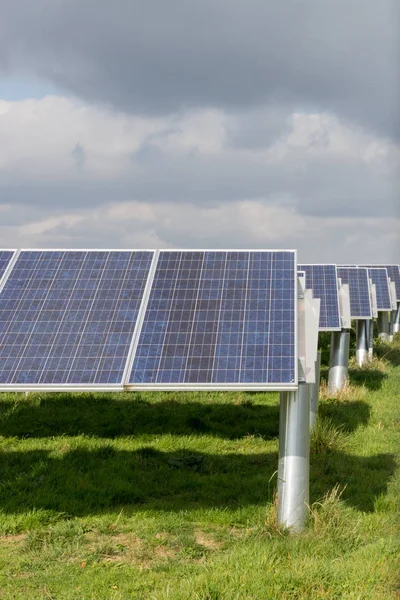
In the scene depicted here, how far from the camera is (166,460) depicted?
13922mm

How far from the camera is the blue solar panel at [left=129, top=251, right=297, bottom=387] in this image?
983 centimetres

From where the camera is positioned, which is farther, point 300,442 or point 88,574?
point 300,442

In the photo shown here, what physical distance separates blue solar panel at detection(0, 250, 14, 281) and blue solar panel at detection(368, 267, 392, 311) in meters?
20.6

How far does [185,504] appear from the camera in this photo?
1154 cm

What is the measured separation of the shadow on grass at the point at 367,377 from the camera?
2288cm

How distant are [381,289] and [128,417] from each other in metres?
17.9

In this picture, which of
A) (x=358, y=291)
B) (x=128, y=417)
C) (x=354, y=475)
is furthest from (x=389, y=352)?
(x=354, y=475)

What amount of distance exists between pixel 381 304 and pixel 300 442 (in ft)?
73.2

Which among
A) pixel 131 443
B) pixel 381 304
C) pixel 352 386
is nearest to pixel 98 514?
pixel 131 443

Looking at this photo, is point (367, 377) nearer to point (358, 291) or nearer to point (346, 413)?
point (358, 291)

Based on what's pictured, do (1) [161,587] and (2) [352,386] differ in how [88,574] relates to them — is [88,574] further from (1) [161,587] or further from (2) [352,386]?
(2) [352,386]

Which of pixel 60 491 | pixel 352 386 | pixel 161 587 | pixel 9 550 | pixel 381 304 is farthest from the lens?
pixel 381 304

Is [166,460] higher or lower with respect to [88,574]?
higher

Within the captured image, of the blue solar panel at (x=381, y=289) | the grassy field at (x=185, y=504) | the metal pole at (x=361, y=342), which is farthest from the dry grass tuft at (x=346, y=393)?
the blue solar panel at (x=381, y=289)
